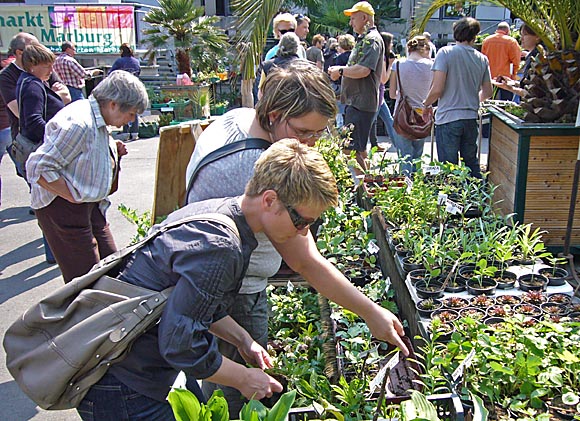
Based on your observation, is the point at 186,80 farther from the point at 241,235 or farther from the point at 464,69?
the point at 241,235

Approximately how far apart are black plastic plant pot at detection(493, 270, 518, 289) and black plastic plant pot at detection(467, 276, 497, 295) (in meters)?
0.04

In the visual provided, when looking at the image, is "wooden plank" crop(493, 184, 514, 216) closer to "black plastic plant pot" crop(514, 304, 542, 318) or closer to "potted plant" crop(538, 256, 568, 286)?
"potted plant" crop(538, 256, 568, 286)

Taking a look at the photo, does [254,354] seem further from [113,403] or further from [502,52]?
[502,52]

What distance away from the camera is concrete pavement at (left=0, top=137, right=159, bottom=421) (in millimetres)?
3143

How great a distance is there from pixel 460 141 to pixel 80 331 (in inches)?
173

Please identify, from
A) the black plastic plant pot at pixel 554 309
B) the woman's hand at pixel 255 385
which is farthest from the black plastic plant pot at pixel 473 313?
the woman's hand at pixel 255 385

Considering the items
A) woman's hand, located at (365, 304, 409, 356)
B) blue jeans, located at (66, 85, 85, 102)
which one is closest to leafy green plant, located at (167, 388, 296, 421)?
woman's hand, located at (365, 304, 409, 356)

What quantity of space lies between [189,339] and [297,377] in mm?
753

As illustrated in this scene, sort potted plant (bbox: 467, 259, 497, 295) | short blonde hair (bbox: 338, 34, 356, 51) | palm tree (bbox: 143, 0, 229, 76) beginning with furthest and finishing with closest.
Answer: palm tree (bbox: 143, 0, 229, 76), short blonde hair (bbox: 338, 34, 356, 51), potted plant (bbox: 467, 259, 497, 295)

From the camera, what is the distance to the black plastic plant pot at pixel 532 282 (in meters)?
2.88

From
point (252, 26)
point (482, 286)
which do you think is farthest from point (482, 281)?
point (252, 26)

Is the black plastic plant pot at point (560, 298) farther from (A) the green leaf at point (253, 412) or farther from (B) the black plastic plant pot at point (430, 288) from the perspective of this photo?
(A) the green leaf at point (253, 412)

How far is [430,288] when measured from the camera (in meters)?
2.87

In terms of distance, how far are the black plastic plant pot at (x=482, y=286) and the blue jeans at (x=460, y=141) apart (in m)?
2.42
